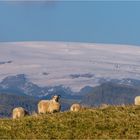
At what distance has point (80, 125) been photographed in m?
34.2

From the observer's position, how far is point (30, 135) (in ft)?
107

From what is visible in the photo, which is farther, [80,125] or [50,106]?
[50,106]

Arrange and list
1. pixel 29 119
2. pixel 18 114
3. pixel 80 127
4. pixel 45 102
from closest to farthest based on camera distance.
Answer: pixel 80 127
pixel 29 119
pixel 18 114
pixel 45 102

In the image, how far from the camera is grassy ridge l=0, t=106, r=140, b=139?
32375 mm

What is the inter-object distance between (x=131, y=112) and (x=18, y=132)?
730cm

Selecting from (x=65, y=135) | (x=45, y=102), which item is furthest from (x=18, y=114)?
(x=65, y=135)

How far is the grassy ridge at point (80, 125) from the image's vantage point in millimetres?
32375

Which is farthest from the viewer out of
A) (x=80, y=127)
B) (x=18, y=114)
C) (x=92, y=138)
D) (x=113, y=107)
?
(x=18, y=114)

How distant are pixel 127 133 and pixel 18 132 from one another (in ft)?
17.4

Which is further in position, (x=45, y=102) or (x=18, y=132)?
(x=45, y=102)

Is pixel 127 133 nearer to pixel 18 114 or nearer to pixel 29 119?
pixel 29 119

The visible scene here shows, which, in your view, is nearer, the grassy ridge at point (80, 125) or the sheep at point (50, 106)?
the grassy ridge at point (80, 125)

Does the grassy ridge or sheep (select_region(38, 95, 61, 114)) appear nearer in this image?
the grassy ridge

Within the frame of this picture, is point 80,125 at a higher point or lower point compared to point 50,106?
lower
